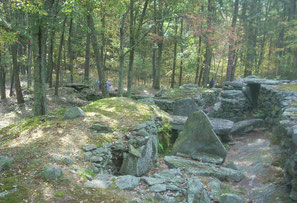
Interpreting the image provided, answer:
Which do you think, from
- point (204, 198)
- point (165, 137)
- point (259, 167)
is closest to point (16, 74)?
point (165, 137)

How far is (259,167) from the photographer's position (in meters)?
6.31

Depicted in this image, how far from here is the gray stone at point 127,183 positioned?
11.9ft

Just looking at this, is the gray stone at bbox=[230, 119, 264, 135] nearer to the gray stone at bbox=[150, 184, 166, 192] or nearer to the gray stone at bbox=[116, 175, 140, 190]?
the gray stone at bbox=[150, 184, 166, 192]

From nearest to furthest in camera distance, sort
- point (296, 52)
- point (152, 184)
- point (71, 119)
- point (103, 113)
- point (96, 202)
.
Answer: point (96, 202) < point (152, 184) < point (71, 119) < point (103, 113) < point (296, 52)

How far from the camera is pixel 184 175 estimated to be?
479 centimetres

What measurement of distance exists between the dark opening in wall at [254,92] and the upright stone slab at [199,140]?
339 inches

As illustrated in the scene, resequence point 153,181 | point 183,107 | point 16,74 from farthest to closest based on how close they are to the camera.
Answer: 1. point 16,74
2. point 183,107
3. point 153,181

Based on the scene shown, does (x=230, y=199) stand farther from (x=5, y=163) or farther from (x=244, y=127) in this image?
(x=244, y=127)

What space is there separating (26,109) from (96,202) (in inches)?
489

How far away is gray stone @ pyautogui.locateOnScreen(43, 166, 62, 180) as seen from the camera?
3506mm

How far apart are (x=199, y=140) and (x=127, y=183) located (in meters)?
3.39

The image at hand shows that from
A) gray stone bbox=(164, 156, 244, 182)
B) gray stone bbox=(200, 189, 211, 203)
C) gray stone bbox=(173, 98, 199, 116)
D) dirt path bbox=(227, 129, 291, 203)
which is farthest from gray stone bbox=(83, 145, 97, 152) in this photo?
gray stone bbox=(173, 98, 199, 116)

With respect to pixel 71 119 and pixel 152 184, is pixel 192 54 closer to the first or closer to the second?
pixel 71 119

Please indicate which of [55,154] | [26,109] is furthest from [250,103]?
[26,109]
